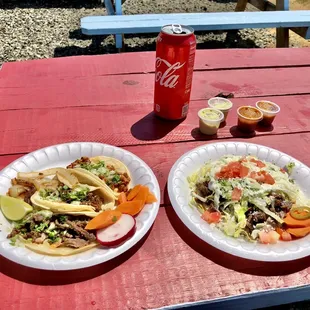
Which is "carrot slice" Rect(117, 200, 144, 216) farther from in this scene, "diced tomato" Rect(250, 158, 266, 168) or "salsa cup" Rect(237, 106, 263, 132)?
"salsa cup" Rect(237, 106, 263, 132)

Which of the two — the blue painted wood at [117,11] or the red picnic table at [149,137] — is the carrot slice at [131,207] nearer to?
the red picnic table at [149,137]

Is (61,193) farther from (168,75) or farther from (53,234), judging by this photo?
(168,75)

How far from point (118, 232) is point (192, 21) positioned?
3.45m

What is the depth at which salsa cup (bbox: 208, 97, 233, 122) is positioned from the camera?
192 centimetres

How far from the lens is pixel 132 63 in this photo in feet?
8.21

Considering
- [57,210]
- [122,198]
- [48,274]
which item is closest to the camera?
[48,274]

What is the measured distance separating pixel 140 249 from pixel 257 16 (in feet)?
12.9

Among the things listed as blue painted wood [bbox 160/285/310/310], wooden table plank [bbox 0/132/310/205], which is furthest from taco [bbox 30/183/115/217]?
blue painted wood [bbox 160/285/310/310]

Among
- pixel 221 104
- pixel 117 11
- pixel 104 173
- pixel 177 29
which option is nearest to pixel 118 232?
pixel 104 173

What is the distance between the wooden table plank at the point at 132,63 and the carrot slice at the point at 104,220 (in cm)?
134

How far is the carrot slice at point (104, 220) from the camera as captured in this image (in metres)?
1.19

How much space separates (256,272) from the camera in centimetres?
119

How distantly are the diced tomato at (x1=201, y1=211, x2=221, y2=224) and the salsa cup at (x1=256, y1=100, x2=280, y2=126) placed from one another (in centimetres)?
79

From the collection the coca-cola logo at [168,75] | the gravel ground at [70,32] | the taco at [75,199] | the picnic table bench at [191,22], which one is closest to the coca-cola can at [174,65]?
the coca-cola logo at [168,75]
